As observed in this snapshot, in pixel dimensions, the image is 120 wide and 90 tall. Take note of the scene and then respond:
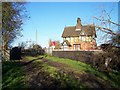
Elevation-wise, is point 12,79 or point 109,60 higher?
point 109,60

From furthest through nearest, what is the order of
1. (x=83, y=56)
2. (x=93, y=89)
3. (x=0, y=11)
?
1. (x=83, y=56)
2. (x=0, y=11)
3. (x=93, y=89)

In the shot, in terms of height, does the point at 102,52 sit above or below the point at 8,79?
above

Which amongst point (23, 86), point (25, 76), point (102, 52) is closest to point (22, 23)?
point (102, 52)

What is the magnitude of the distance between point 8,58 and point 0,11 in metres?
5.81

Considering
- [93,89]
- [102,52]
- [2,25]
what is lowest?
[93,89]

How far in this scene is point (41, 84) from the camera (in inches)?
487

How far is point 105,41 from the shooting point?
71.7 feet

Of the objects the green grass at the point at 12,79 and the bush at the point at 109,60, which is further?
the bush at the point at 109,60

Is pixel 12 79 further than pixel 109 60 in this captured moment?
No

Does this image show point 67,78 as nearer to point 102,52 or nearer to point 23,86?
point 23,86

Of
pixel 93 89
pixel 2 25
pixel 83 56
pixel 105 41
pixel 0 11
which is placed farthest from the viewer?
pixel 83 56

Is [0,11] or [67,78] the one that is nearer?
[67,78]

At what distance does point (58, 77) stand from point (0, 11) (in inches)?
518

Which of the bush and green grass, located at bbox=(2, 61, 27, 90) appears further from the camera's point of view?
the bush
